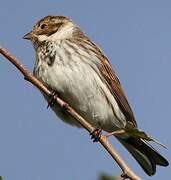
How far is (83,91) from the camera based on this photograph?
15.9 ft

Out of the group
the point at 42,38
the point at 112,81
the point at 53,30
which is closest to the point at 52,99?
the point at 112,81

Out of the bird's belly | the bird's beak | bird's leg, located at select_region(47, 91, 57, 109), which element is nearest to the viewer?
bird's leg, located at select_region(47, 91, 57, 109)

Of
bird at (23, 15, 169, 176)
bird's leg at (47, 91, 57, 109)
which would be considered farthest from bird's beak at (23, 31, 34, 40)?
bird's leg at (47, 91, 57, 109)

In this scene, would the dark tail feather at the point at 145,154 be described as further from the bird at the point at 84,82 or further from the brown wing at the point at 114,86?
the brown wing at the point at 114,86

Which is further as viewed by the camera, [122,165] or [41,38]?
[41,38]

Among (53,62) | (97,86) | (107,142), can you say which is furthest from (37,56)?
(107,142)

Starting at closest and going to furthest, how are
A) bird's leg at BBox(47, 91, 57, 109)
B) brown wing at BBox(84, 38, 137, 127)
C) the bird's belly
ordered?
bird's leg at BBox(47, 91, 57, 109)
the bird's belly
brown wing at BBox(84, 38, 137, 127)

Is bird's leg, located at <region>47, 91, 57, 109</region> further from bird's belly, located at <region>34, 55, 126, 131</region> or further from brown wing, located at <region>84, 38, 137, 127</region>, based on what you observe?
brown wing, located at <region>84, 38, 137, 127</region>

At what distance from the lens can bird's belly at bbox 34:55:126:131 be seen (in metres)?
4.77

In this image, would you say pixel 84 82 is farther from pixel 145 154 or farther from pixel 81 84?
pixel 145 154

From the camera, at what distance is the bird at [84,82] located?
477 centimetres

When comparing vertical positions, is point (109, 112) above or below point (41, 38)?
below

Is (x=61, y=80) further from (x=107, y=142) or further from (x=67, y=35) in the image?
(x=107, y=142)

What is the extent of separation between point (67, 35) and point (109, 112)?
103cm
